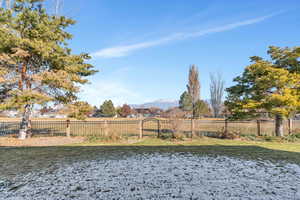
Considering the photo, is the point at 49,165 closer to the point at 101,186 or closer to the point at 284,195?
the point at 101,186

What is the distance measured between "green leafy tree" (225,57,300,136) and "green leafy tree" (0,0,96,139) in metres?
8.97

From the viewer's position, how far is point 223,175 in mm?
3545

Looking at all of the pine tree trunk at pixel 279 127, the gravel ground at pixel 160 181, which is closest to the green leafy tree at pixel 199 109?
the pine tree trunk at pixel 279 127

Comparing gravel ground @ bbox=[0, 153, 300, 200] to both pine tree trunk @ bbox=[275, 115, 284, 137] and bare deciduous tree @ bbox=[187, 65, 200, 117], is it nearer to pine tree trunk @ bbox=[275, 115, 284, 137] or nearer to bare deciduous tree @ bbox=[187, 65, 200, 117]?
pine tree trunk @ bbox=[275, 115, 284, 137]

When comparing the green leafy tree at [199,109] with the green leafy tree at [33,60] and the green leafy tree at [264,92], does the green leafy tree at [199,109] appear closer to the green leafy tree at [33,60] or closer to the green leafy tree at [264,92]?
the green leafy tree at [264,92]

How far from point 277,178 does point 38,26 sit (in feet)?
33.9

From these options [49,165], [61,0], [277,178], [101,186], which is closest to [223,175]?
[277,178]

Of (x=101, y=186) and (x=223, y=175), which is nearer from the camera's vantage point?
(x=101, y=186)

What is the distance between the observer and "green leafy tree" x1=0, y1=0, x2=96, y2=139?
721 centimetres

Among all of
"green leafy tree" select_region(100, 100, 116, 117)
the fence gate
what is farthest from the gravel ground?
"green leafy tree" select_region(100, 100, 116, 117)

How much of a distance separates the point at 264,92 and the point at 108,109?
42.9 m

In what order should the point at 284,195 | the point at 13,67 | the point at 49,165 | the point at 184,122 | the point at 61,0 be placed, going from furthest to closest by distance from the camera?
the point at 61,0
the point at 184,122
the point at 13,67
the point at 49,165
the point at 284,195

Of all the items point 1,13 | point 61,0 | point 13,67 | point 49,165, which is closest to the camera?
point 49,165

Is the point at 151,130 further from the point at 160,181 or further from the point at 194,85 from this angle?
the point at 194,85
